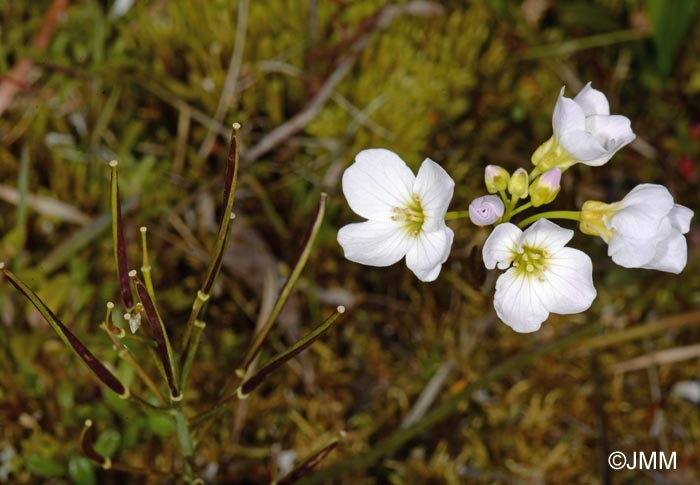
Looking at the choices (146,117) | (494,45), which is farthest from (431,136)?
(146,117)

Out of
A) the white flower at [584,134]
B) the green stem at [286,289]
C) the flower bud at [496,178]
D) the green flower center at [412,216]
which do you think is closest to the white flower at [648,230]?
the white flower at [584,134]

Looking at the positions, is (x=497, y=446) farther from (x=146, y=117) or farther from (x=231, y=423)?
(x=146, y=117)

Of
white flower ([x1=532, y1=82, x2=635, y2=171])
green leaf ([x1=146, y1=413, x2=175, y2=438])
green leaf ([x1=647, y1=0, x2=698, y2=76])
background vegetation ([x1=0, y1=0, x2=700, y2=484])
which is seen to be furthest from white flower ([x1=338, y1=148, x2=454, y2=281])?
green leaf ([x1=647, y1=0, x2=698, y2=76])

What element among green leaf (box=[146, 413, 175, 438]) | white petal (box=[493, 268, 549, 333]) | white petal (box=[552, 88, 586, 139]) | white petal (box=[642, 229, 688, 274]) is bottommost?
green leaf (box=[146, 413, 175, 438])

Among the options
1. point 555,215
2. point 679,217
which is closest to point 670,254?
point 679,217

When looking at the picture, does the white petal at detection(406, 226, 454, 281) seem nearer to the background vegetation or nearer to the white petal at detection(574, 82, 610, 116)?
the white petal at detection(574, 82, 610, 116)

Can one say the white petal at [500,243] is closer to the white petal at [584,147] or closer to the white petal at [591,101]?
the white petal at [584,147]
